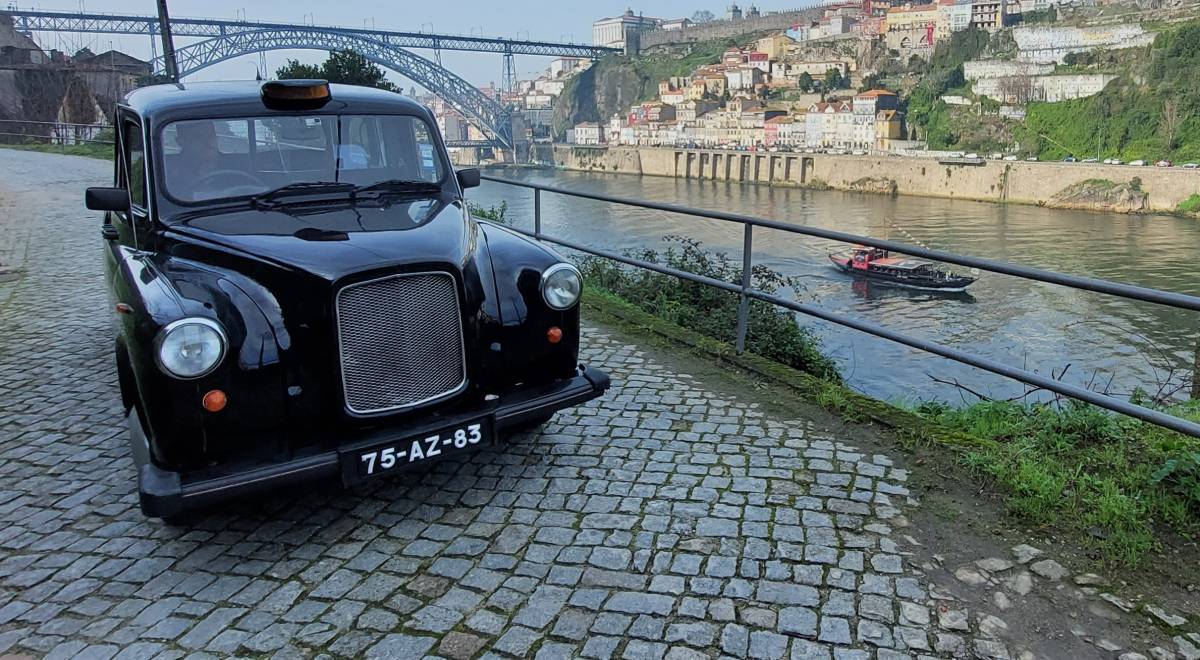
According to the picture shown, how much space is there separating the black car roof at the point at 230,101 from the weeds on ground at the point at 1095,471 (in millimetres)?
3483

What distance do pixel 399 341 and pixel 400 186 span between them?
1295 mm

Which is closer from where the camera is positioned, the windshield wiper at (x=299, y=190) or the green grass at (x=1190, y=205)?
the windshield wiper at (x=299, y=190)

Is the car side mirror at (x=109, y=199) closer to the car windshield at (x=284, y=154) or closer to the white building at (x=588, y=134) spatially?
the car windshield at (x=284, y=154)

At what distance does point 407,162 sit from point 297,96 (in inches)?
24.6

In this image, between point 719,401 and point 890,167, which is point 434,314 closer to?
point 719,401

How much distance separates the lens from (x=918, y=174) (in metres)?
68.2

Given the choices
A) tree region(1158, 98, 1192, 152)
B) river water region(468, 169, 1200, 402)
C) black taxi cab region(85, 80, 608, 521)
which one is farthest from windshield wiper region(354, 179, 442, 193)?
tree region(1158, 98, 1192, 152)

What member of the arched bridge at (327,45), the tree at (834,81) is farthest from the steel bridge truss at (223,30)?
the tree at (834,81)

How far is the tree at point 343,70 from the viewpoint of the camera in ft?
52.3

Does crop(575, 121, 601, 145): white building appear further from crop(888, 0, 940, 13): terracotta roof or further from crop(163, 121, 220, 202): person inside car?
crop(163, 121, 220, 202): person inside car

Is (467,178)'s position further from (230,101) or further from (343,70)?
(343,70)

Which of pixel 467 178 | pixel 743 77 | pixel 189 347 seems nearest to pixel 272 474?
pixel 189 347

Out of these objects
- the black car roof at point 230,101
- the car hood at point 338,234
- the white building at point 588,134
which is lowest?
the car hood at point 338,234

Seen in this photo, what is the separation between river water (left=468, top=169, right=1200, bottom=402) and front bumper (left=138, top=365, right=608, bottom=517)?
539 centimetres
